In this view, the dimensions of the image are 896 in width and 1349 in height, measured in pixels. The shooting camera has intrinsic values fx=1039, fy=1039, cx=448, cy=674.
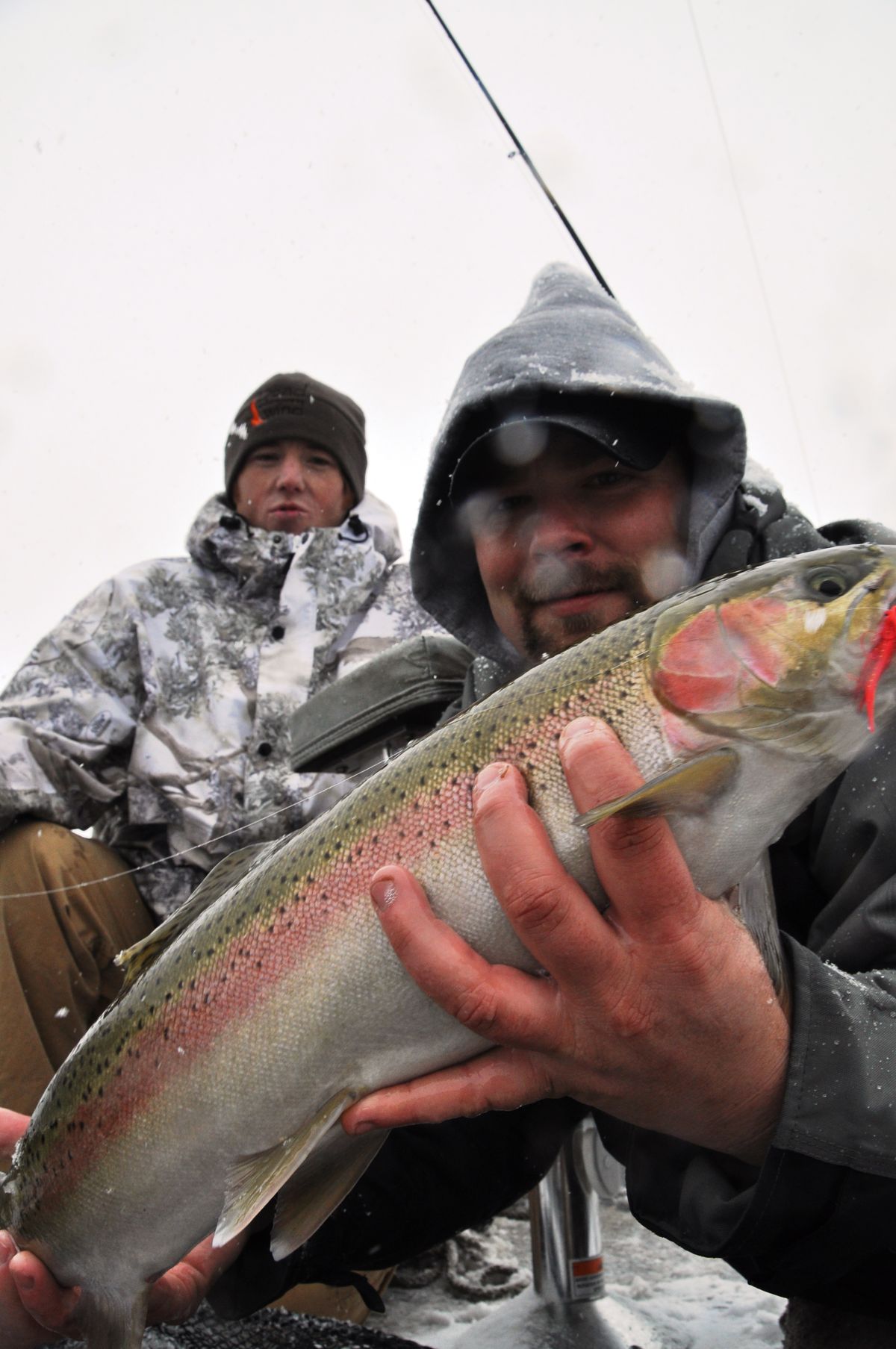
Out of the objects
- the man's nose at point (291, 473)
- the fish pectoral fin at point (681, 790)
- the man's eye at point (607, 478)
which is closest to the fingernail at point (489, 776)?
the fish pectoral fin at point (681, 790)

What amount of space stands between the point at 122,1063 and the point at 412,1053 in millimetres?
556

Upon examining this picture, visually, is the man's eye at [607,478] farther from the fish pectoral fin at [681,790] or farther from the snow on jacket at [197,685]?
the snow on jacket at [197,685]

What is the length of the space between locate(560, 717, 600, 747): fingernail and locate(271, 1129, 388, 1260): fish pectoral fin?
2.52 feet

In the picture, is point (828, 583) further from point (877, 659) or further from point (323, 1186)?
point (323, 1186)

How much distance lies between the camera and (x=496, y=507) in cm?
278

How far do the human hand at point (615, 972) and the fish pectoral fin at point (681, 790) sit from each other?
25 millimetres

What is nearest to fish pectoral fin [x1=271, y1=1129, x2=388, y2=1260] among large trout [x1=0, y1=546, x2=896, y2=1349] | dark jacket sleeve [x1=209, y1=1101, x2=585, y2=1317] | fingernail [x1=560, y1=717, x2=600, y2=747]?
large trout [x1=0, y1=546, x2=896, y2=1349]

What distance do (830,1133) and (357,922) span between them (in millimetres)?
752

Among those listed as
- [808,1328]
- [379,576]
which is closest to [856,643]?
[808,1328]

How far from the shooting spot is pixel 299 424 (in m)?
4.91

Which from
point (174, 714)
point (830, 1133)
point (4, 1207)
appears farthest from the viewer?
point (174, 714)

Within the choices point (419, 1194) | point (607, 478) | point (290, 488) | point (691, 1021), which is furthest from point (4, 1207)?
point (290, 488)

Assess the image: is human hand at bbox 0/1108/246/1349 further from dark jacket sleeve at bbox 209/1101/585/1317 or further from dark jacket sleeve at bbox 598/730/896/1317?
dark jacket sleeve at bbox 598/730/896/1317

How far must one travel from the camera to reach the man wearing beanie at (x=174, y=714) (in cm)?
333
